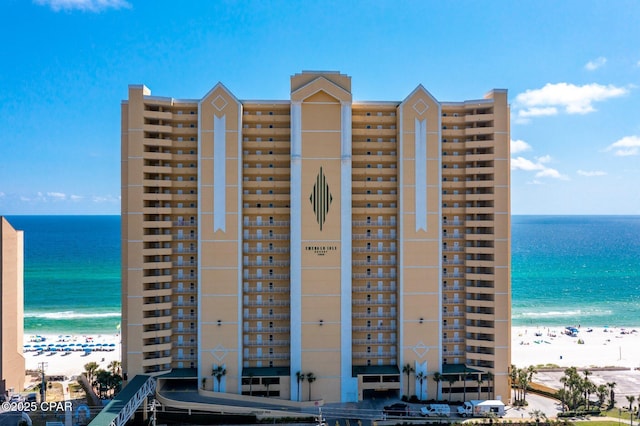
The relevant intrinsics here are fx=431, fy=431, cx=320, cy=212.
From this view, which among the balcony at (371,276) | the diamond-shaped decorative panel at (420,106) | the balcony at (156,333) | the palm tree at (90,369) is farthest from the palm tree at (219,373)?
the diamond-shaped decorative panel at (420,106)

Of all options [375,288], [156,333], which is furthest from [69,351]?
[375,288]

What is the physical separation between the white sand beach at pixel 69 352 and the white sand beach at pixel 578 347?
71.1m

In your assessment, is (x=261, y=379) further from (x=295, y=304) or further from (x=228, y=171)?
(x=228, y=171)

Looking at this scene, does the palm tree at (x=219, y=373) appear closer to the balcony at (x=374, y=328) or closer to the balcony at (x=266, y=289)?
the balcony at (x=266, y=289)

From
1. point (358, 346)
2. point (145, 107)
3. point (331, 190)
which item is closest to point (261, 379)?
point (358, 346)

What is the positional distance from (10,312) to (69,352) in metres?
28.2

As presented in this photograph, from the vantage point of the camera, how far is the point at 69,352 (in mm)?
77812

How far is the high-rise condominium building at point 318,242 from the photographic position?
168 feet

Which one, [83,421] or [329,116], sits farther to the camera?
[329,116]

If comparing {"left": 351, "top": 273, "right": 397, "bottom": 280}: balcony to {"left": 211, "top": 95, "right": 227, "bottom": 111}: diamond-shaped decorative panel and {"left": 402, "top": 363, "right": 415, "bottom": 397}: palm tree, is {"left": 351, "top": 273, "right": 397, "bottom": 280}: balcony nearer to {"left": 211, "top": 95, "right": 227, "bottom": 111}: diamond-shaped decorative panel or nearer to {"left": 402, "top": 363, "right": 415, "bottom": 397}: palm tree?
{"left": 402, "top": 363, "right": 415, "bottom": 397}: palm tree

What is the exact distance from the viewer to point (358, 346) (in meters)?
53.9

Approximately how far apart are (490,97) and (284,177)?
1097 inches

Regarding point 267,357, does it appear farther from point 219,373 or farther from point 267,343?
point 219,373

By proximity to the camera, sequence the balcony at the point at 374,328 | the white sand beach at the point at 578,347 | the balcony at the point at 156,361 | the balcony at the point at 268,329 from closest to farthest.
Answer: the balcony at the point at 156,361 < the balcony at the point at 268,329 < the balcony at the point at 374,328 < the white sand beach at the point at 578,347
